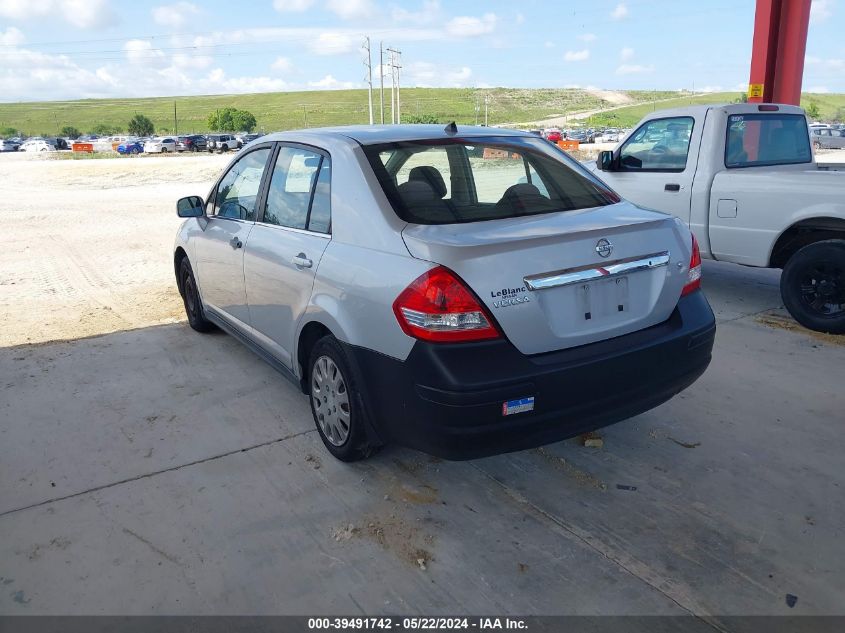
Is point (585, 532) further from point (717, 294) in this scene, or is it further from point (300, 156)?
point (717, 294)

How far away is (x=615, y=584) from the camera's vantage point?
2.67m

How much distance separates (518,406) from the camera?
278 centimetres

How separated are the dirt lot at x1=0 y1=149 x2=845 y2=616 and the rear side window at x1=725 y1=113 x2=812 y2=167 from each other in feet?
7.58

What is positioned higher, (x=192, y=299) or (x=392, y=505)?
(x=192, y=299)

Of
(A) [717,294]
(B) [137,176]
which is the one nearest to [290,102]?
(B) [137,176]

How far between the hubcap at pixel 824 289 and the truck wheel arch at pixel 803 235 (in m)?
0.31

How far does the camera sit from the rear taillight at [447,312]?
8.99 feet

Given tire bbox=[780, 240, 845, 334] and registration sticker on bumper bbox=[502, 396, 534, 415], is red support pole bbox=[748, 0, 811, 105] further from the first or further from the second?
registration sticker on bumper bbox=[502, 396, 534, 415]

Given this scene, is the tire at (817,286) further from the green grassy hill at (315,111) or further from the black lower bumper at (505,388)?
the green grassy hill at (315,111)

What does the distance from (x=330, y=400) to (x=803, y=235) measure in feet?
15.2

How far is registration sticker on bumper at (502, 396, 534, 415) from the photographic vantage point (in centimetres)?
276

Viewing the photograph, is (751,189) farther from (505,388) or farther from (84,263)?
(84,263)

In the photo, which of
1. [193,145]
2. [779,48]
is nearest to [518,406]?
[779,48]

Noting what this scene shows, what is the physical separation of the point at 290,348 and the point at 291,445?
0.55 m
